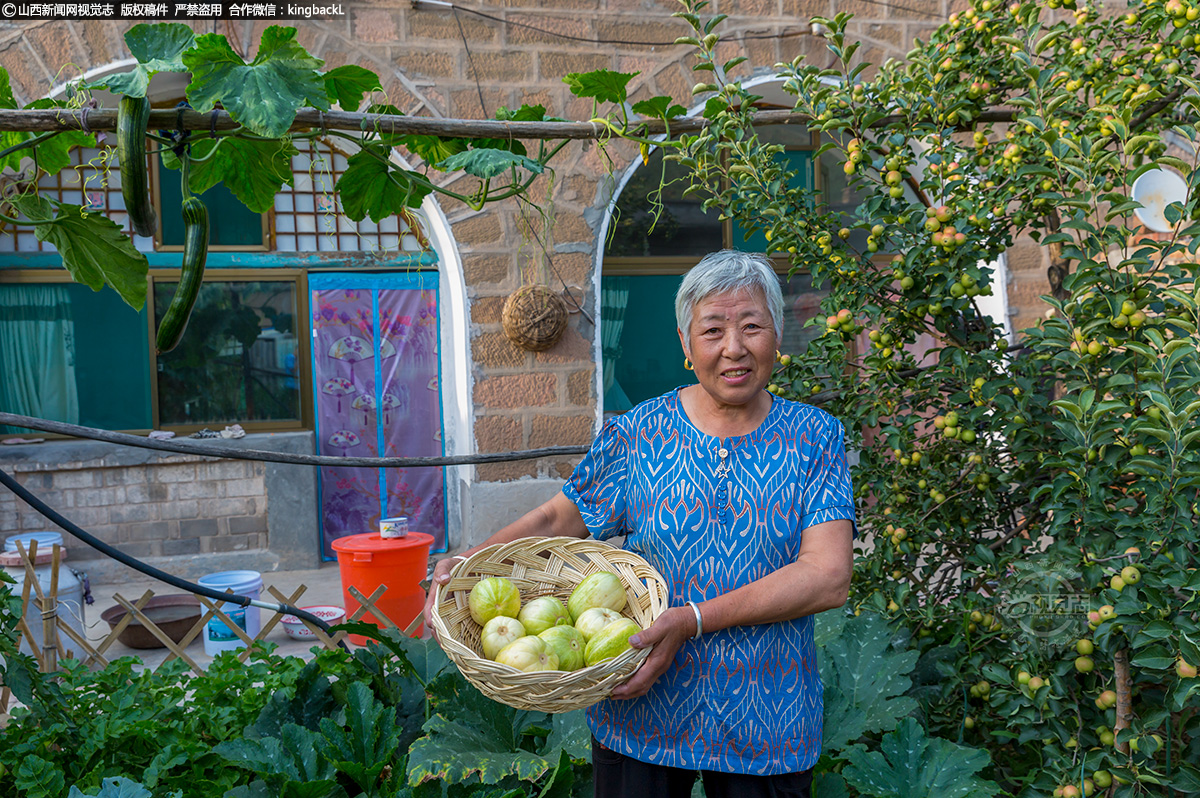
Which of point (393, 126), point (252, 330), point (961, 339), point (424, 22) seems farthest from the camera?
point (252, 330)

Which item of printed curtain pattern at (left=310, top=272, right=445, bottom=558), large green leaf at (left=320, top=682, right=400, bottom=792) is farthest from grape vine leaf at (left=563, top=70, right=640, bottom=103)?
printed curtain pattern at (left=310, top=272, right=445, bottom=558)

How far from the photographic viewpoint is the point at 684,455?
163 centimetres

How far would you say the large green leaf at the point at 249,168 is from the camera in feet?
6.58

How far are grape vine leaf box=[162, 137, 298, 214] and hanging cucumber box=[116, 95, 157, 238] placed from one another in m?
0.44

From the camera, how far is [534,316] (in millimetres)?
5496

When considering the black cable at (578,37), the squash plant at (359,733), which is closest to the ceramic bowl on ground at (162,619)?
the squash plant at (359,733)

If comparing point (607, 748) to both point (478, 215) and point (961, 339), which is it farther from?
point (478, 215)

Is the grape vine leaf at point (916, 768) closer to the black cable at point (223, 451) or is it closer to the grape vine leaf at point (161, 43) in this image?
the black cable at point (223, 451)

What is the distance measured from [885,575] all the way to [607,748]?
3.83 ft

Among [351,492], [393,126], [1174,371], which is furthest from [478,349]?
[1174,371]

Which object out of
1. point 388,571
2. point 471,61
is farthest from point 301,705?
point 471,61

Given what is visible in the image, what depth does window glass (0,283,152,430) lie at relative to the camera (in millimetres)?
5996

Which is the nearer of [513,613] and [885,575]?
[513,613]

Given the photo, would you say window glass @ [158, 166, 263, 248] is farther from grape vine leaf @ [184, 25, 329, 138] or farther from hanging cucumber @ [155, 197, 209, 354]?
grape vine leaf @ [184, 25, 329, 138]
